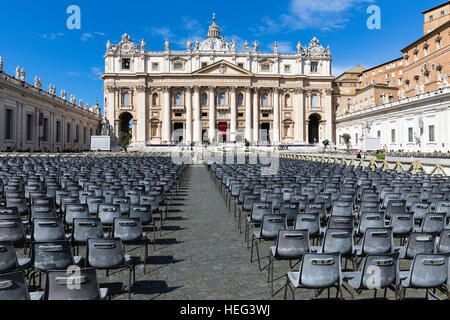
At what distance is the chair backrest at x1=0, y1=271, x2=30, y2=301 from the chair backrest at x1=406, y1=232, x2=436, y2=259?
531 centimetres

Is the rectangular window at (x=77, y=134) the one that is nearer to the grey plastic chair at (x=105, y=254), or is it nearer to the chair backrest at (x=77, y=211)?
the chair backrest at (x=77, y=211)

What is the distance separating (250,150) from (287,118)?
2239cm

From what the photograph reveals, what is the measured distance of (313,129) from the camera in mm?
83375

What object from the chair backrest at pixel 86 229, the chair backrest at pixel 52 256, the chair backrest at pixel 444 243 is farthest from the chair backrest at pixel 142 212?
the chair backrest at pixel 444 243

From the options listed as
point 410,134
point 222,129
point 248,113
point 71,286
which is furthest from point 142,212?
point 248,113

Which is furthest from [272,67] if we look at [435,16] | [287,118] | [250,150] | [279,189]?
[279,189]

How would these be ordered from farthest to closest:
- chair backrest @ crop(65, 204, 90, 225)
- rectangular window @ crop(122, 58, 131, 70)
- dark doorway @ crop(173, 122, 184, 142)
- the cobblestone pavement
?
dark doorway @ crop(173, 122, 184, 142), rectangular window @ crop(122, 58, 131, 70), chair backrest @ crop(65, 204, 90, 225), the cobblestone pavement

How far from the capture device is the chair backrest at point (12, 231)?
5926 millimetres

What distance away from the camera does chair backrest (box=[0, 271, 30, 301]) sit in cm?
301

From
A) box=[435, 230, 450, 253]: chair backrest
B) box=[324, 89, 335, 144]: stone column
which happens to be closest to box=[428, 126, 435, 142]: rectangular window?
box=[324, 89, 335, 144]: stone column

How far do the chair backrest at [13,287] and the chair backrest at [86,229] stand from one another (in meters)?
2.58

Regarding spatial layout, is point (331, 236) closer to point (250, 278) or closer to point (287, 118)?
point (250, 278)

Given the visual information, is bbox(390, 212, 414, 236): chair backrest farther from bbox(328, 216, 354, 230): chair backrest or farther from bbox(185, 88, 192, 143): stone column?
bbox(185, 88, 192, 143): stone column
